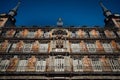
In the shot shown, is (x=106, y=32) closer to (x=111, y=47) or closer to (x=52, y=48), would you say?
(x=111, y=47)

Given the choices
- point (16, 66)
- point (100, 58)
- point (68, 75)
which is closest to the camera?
point (68, 75)

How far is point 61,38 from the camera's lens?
72.5 ft

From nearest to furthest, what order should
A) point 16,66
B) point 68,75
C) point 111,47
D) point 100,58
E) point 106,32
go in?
1. point 68,75
2. point 16,66
3. point 100,58
4. point 111,47
5. point 106,32

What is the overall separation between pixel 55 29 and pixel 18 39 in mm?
5877

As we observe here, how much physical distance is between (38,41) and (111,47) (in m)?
10.1

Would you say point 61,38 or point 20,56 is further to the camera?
point 61,38

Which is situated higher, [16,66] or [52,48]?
[52,48]

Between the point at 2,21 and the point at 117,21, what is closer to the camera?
the point at 2,21

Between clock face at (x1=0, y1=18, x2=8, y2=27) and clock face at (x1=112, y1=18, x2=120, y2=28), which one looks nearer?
clock face at (x1=0, y1=18, x2=8, y2=27)

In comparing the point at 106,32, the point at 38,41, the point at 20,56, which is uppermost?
the point at 106,32

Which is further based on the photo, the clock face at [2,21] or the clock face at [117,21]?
the clock face at [117,21]

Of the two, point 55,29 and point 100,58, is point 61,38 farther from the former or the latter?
point 100,58

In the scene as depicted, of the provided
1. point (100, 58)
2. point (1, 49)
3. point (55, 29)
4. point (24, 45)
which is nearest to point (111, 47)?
point (100, 58)

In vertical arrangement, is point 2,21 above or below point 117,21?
above
